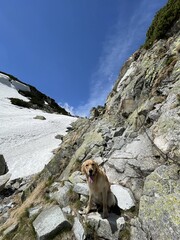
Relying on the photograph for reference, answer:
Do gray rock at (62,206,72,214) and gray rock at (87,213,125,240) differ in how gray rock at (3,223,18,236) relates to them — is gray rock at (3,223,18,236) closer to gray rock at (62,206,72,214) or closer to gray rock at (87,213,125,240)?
gray rock at (62,206,72,214)

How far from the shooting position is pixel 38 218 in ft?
25.5

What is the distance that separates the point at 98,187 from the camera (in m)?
6.60

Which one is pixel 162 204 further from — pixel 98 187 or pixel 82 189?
pixel 82 189

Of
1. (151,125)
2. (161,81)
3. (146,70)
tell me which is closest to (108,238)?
(151,125)

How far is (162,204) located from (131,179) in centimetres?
190

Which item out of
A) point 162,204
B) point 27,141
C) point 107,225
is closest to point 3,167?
point 27,141

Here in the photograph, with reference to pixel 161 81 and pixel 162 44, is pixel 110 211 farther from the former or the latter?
pixel 162 44

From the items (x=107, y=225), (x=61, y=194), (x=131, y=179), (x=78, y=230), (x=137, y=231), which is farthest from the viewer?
(x=61, y=194)

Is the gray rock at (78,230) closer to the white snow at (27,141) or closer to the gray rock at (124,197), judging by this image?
the gray rock at (124,197)

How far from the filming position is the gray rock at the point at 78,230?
6.21 m

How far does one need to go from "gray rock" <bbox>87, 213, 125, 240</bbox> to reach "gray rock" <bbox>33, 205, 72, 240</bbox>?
969 mm

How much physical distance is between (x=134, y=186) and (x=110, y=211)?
4.05ft

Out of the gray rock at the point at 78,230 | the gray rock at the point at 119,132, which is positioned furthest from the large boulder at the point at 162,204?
the gray rock at the point at 119,132

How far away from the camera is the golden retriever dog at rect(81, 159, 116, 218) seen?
648 cm
